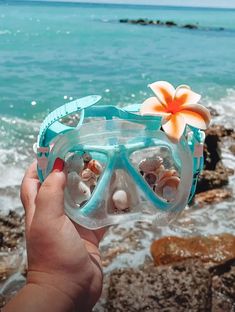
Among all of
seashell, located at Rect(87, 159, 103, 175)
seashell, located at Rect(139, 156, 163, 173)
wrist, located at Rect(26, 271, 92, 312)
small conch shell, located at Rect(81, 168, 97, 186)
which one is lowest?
wrist, located at Rect(26, 271, 92, 312)

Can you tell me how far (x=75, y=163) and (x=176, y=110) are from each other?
685 millimetres

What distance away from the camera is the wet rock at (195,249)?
4650 mm

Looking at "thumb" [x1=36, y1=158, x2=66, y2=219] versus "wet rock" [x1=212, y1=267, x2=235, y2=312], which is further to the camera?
"wet rock" [x1=212, y1=267, x2=235, y2=312]

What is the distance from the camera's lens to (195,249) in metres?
4.80

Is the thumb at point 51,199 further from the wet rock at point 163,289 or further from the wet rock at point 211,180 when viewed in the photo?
the wet rock at point 211,180

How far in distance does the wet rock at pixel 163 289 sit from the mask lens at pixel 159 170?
4.94 ft

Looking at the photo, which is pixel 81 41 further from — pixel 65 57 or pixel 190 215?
pixel 190 215

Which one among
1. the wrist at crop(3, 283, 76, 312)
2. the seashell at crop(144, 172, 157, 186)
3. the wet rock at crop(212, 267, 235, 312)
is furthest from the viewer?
the wet rock at crop(212, 267, 235, 312)

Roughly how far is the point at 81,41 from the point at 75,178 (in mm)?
25780

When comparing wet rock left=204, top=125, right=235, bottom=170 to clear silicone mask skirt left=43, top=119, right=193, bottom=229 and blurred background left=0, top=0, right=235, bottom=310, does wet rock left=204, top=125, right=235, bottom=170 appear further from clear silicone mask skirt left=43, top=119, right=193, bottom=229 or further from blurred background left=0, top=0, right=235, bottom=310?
clear silicone mask skirt left=43, top=119, right=193, bottom=229

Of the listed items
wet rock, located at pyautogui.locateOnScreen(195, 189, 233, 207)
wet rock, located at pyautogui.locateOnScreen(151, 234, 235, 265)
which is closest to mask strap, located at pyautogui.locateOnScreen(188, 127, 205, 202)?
wet rock, located at pyautogui.locateOnScreen(151, 234, 235, 265)

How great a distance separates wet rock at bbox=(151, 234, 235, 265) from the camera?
4.65m

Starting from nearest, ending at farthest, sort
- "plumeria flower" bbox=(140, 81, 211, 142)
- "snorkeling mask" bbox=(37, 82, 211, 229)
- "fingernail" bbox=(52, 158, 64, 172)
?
1. "plumeria flower" bbox=(140, 81, 211, 142)
2. "fingernail" bbox=(52, 158, 64, 172)
3. "snorkeling mask" bbox=(37, 82, 211, 229)

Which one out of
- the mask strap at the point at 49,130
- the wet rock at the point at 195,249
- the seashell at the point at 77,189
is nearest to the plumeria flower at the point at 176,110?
the mask strap at the point at 49,130
